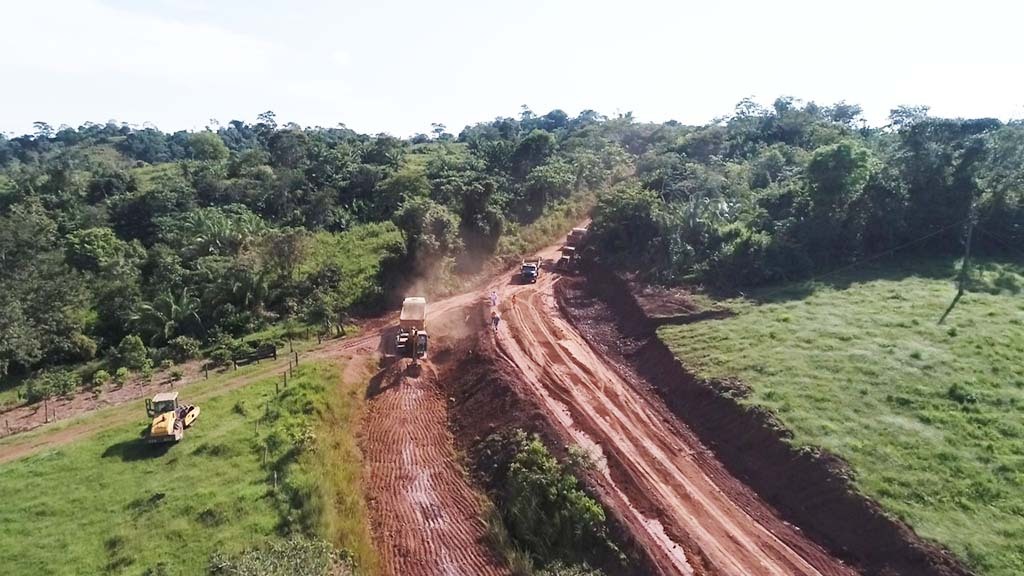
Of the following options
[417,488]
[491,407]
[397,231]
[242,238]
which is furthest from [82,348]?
[491,407]

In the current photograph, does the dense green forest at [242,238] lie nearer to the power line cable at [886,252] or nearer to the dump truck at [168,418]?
the dump truck at [168,418]

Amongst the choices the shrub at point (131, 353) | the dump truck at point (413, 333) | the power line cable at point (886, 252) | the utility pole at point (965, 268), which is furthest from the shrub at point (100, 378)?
the utility pole at point (965, 268)

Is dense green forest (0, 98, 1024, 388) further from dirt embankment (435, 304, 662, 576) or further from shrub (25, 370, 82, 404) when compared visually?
dirt embankment (435, 304, 662, 576)

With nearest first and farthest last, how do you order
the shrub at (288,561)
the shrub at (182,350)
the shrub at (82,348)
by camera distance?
the shrub at (288,561), the shrub at (182,350), the shrub at (82,348)

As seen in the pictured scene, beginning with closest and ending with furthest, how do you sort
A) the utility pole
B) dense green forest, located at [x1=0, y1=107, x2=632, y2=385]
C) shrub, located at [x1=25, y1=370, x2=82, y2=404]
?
the utility pole, shrub, located at [x1=25, y1=370, x2=82, y2=404], dense green forest, located at [x1=0, y1=107, x2=632, y2=385]

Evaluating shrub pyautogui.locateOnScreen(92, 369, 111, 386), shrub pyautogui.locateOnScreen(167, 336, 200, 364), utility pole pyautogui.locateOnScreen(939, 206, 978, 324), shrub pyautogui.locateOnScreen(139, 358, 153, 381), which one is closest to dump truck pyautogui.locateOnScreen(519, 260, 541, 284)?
shrub pyautogui.locateOnScreen(167, 336, 200, 364)
